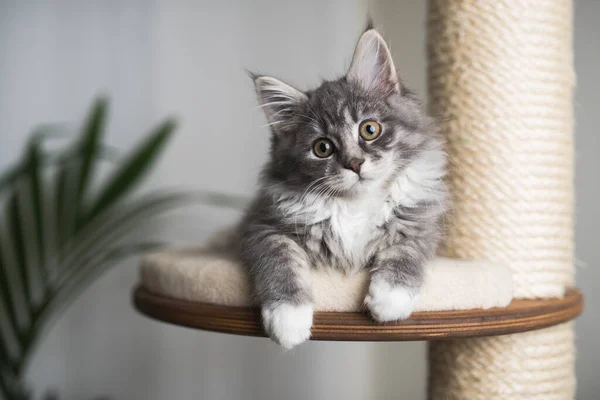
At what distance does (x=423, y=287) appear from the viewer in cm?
100

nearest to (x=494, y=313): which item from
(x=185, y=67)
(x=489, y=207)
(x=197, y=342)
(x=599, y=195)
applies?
(x=489, y=207)

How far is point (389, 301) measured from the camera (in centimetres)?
92

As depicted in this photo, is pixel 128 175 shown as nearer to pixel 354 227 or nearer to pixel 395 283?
pixel 354 227

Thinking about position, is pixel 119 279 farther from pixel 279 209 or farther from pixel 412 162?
pixel 412 162

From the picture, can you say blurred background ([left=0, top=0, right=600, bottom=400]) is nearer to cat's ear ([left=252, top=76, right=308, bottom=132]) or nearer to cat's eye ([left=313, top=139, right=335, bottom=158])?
cat's ear ([left=252, top=76, right=308, bottom=132])

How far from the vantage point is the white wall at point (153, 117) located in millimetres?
2535

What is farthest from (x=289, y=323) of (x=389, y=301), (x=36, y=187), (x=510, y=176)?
(x=36, y=187)

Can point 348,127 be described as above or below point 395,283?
above

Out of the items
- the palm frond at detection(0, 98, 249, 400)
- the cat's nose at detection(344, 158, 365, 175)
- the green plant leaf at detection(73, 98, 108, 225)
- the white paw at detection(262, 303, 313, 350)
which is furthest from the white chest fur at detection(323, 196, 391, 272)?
the green plant leaf at detection(73, 98, 108, 225)

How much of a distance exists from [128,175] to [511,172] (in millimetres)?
1381

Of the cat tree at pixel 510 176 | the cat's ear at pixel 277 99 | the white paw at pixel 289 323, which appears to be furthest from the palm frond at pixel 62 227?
the white paw at pixel 289 323

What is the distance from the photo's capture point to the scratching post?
1306 mm

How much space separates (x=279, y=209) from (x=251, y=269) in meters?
0.20

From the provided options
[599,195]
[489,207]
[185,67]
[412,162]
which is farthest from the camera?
[185,67]
